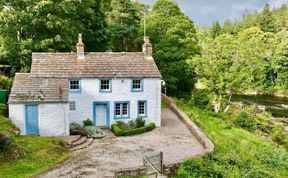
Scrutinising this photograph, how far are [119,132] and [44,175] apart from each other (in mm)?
9739

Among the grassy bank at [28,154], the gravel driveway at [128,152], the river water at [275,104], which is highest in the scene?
the grassy bank at [28,154]

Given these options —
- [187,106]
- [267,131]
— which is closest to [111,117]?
[187,106]

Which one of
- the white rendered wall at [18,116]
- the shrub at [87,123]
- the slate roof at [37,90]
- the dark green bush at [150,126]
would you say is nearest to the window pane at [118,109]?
the shrub at [87,123]

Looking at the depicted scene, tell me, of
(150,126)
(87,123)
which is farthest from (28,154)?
(150,126)

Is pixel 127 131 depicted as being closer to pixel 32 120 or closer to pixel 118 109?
pixel 118 109

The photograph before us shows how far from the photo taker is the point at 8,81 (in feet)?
110

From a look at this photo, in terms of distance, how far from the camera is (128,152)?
78.0ft

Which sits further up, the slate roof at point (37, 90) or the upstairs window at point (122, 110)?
the slate roof at point (37, 90)

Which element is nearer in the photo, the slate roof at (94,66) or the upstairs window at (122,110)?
the slate roof at (94,66)

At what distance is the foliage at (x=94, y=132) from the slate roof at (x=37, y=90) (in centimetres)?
325

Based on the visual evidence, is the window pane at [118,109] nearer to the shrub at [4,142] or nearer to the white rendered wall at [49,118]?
the white rendered wall at [49,118]

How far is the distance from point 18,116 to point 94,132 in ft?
19.7

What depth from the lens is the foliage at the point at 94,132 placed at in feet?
90.3

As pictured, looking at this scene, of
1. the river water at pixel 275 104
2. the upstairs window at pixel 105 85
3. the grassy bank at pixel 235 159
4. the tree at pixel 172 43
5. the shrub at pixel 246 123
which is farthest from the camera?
the river water at pixel 275 104
